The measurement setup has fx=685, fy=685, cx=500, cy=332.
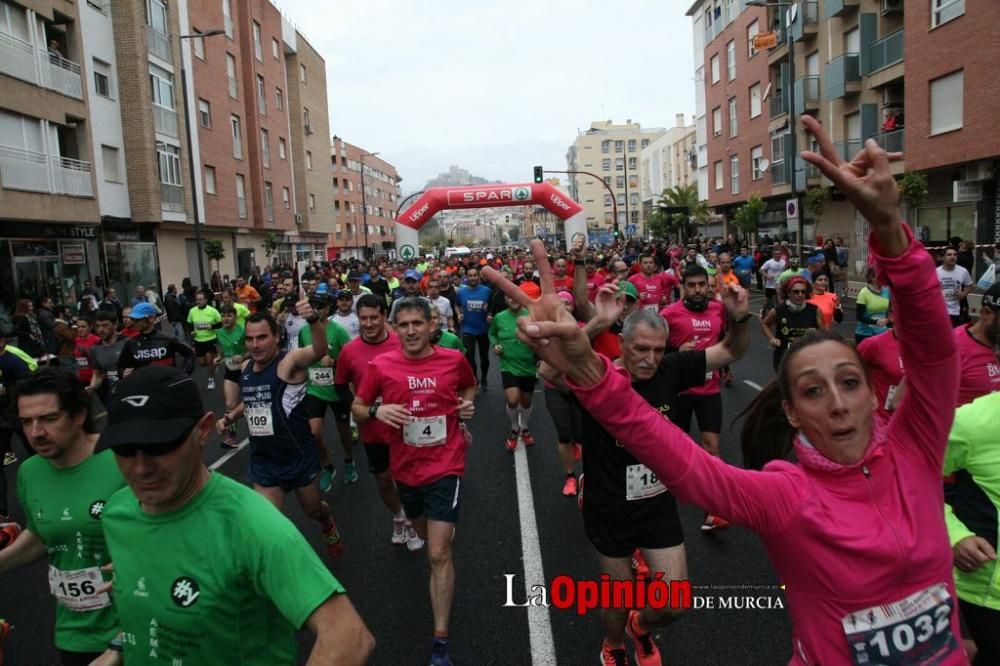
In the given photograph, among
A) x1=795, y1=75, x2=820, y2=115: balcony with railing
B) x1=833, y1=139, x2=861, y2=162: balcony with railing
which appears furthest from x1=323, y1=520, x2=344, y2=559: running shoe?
x1=795, y1=75, x2=820, y2=115: balcony with railing

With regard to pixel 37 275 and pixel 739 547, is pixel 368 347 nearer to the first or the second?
pixel 739 547

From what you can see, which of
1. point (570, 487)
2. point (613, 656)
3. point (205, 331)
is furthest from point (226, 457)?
point (613, 656)

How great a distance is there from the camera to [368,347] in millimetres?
5727

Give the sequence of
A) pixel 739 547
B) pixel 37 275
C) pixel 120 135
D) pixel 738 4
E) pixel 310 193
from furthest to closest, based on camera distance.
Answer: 1. pixel 310 193
2. pixel 738 4
3. pixel 120 135
4. pixel 37 275
5. pixel 739 547

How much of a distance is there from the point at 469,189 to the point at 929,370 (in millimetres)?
25392

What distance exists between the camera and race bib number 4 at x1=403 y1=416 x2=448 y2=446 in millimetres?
4379

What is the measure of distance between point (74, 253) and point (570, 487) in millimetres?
21905

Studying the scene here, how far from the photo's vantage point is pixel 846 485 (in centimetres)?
188

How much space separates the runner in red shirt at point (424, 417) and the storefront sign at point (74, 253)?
21541mm

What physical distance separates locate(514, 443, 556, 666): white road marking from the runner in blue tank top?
1.46 metres

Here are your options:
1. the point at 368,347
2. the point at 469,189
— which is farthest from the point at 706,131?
the point at 368,347

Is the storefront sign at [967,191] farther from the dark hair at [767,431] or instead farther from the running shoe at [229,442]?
the dark hair at [767,431]

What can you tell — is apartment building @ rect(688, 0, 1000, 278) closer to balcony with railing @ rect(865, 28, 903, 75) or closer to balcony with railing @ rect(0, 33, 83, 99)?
balcony with railing @ rect(865, 28, 903, 75)

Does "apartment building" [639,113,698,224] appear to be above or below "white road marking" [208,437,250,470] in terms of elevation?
above
